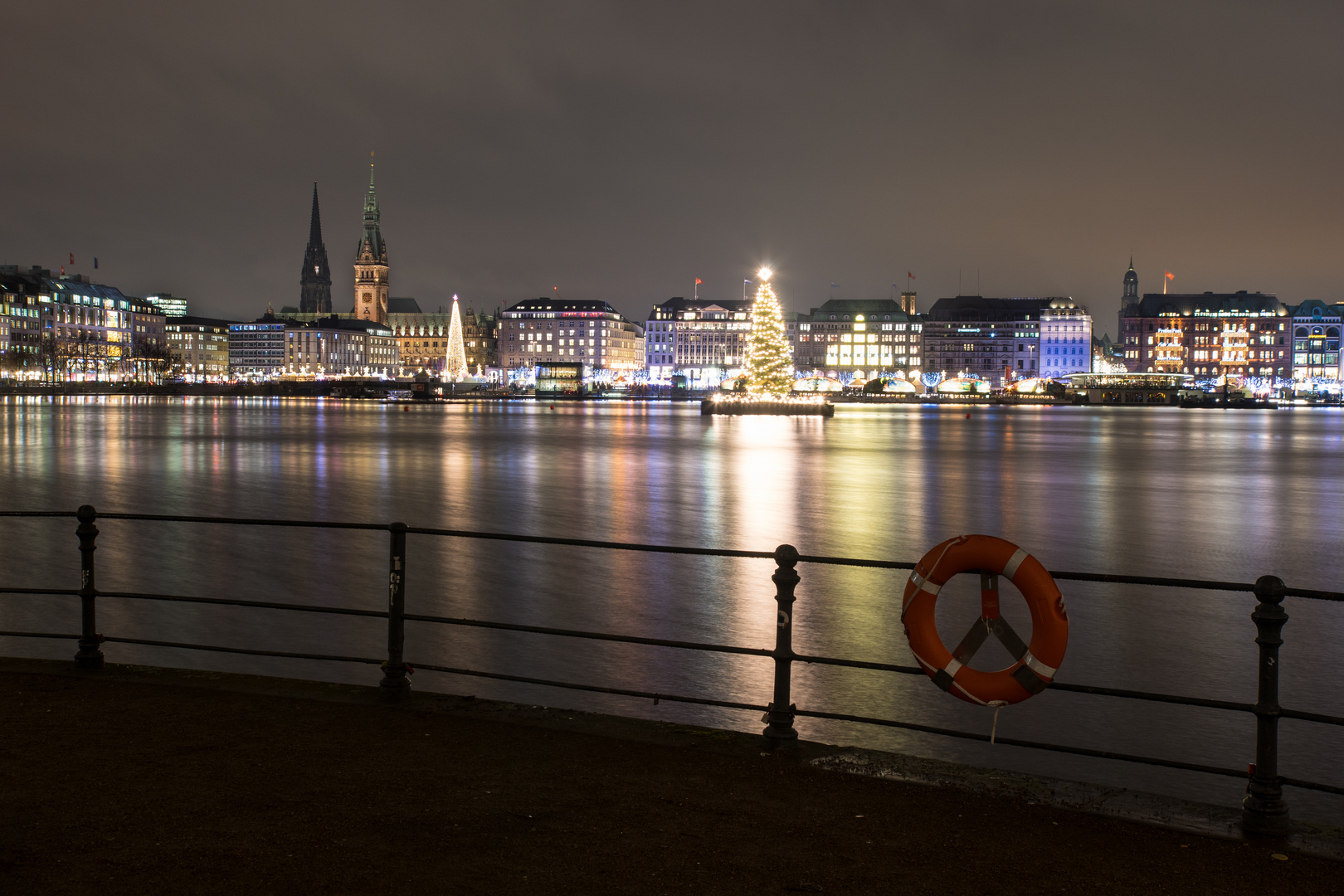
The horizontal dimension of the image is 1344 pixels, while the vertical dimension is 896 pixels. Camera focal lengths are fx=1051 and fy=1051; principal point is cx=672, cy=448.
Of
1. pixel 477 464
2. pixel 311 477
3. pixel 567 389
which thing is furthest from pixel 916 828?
pixel 567 389

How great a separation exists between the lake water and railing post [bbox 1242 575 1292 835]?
309 centimetres

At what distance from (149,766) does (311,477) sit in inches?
1259

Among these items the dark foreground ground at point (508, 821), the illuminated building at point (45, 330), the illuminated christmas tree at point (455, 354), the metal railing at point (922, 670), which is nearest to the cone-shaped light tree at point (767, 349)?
the illuminated christmas tree at point (455, 354)

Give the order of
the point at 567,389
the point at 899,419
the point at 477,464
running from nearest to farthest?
the point at 477,464 → the point at 899,419 → the point at 567,389

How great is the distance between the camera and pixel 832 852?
5199 millimetres

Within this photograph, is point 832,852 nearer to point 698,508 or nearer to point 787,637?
point 787,637

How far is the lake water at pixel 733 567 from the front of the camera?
10.8 m

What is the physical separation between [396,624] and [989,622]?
4.04 metres

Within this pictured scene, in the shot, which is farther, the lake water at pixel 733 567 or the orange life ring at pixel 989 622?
the lake water at pixel 733 567

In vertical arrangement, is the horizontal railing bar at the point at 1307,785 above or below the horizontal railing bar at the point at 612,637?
below

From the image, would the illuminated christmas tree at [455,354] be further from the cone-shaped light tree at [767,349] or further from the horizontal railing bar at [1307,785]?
the horizontal railing bar at [1307,785]

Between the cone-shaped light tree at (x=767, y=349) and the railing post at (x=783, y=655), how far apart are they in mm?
69985

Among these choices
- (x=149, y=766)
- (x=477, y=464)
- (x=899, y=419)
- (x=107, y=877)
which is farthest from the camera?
(x=899, y=419)

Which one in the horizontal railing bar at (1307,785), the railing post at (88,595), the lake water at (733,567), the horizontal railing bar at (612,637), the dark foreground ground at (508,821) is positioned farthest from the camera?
the lake water at (733,567)
